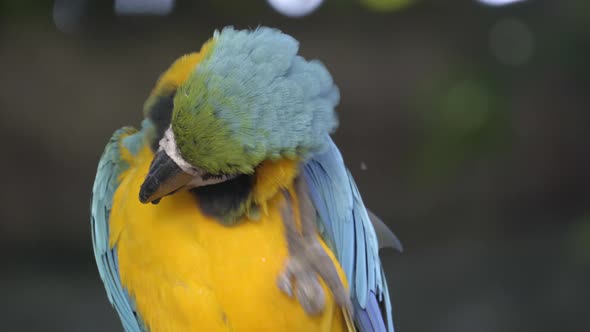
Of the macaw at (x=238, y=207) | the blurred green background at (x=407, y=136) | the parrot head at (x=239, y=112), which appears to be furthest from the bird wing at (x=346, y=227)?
the blurred green background at (x=407, y=136)

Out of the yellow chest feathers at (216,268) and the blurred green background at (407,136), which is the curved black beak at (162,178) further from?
the blurred green background at (407,136)

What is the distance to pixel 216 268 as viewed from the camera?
86cm

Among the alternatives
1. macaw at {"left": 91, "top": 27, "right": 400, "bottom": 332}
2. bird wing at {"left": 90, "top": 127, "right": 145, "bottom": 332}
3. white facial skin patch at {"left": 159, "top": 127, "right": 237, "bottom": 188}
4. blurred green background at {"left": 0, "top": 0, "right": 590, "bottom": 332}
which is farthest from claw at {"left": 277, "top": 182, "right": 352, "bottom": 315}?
blurred green background at {"left": 0, "top": 0, "right": 590, "bottom": 332}

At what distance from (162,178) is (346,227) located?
300mm

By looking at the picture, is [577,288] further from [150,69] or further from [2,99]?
[2,99]

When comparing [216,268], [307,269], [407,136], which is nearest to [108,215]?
[216,268]

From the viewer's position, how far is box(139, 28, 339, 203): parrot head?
71 centimetres

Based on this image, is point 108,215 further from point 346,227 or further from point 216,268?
point 346,227

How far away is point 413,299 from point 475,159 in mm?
457

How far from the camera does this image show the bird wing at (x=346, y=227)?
3.01ft

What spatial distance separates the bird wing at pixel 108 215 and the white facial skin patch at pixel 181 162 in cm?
21

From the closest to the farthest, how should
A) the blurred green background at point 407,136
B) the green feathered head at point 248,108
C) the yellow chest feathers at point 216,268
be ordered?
the green feathered head at point 248,108
the yellow chest feathers at point 216,268
the blurred green background at point 407,136

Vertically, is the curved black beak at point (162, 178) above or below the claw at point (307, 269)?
above

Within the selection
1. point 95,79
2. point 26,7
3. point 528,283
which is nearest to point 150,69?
point 95,79
